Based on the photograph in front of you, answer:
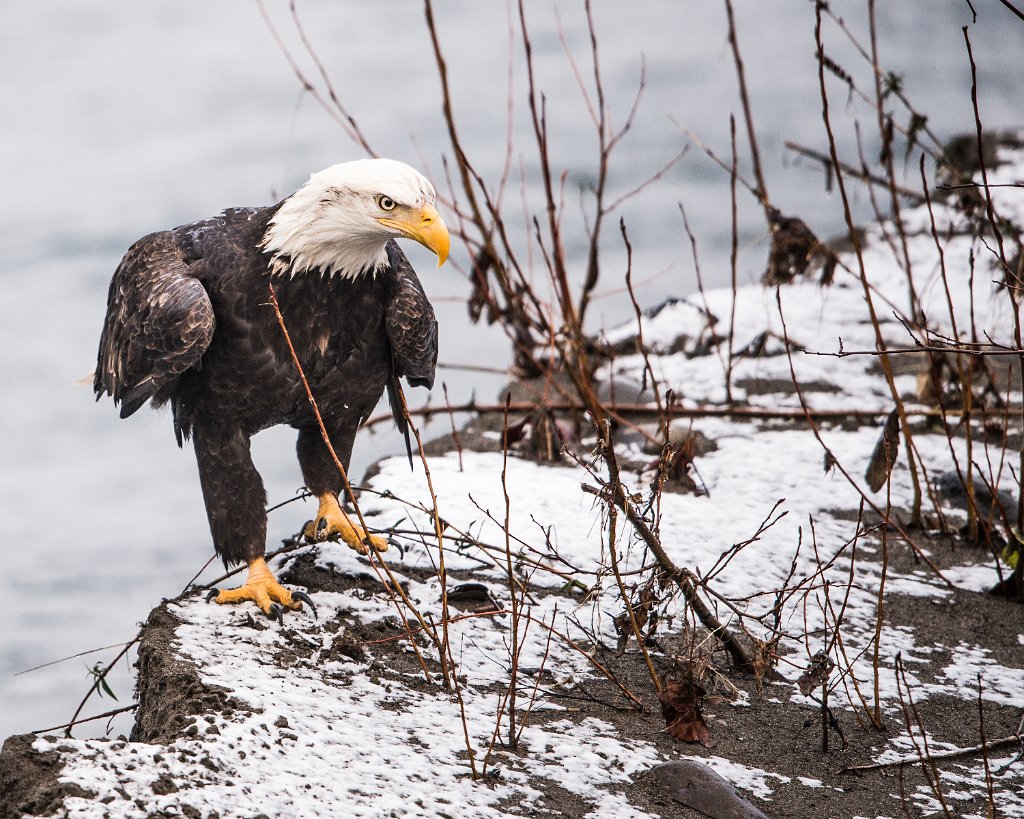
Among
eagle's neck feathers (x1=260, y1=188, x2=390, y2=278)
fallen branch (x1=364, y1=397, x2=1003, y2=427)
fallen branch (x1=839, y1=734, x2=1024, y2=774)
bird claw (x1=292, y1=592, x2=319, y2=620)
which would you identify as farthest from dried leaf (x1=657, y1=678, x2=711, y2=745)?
fallen branch (x1=364, y1=397, x2=1003, y2=427)

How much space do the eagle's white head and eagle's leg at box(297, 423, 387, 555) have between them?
0.79 metres

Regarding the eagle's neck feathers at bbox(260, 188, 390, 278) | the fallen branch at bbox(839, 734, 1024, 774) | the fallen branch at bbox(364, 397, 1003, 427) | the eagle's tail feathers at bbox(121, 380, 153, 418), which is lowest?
the fallen branch at bbox(839, 734, 1024, 774)

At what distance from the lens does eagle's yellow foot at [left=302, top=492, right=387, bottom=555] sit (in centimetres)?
417

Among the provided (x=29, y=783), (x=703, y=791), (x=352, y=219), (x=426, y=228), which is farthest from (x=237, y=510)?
(x=703, y=791)

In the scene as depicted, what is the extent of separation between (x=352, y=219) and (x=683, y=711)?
5.68 feet

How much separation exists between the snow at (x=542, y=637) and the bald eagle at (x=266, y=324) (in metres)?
0.40

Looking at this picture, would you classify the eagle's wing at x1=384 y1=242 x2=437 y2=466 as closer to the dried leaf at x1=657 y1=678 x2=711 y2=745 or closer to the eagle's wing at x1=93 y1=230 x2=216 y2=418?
the eagle's wing at x1=93 y1=230 x2=216 y2=418

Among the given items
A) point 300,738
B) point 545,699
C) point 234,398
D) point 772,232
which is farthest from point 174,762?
point 772,232

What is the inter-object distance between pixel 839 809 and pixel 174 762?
5.27 feet

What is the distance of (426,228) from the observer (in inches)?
131

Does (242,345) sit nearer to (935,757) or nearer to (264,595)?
(264,595)

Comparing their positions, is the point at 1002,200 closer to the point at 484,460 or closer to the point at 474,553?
the point at 484,460

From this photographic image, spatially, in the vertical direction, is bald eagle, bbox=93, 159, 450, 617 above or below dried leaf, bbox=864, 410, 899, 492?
above

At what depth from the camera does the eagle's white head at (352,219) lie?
332cm
